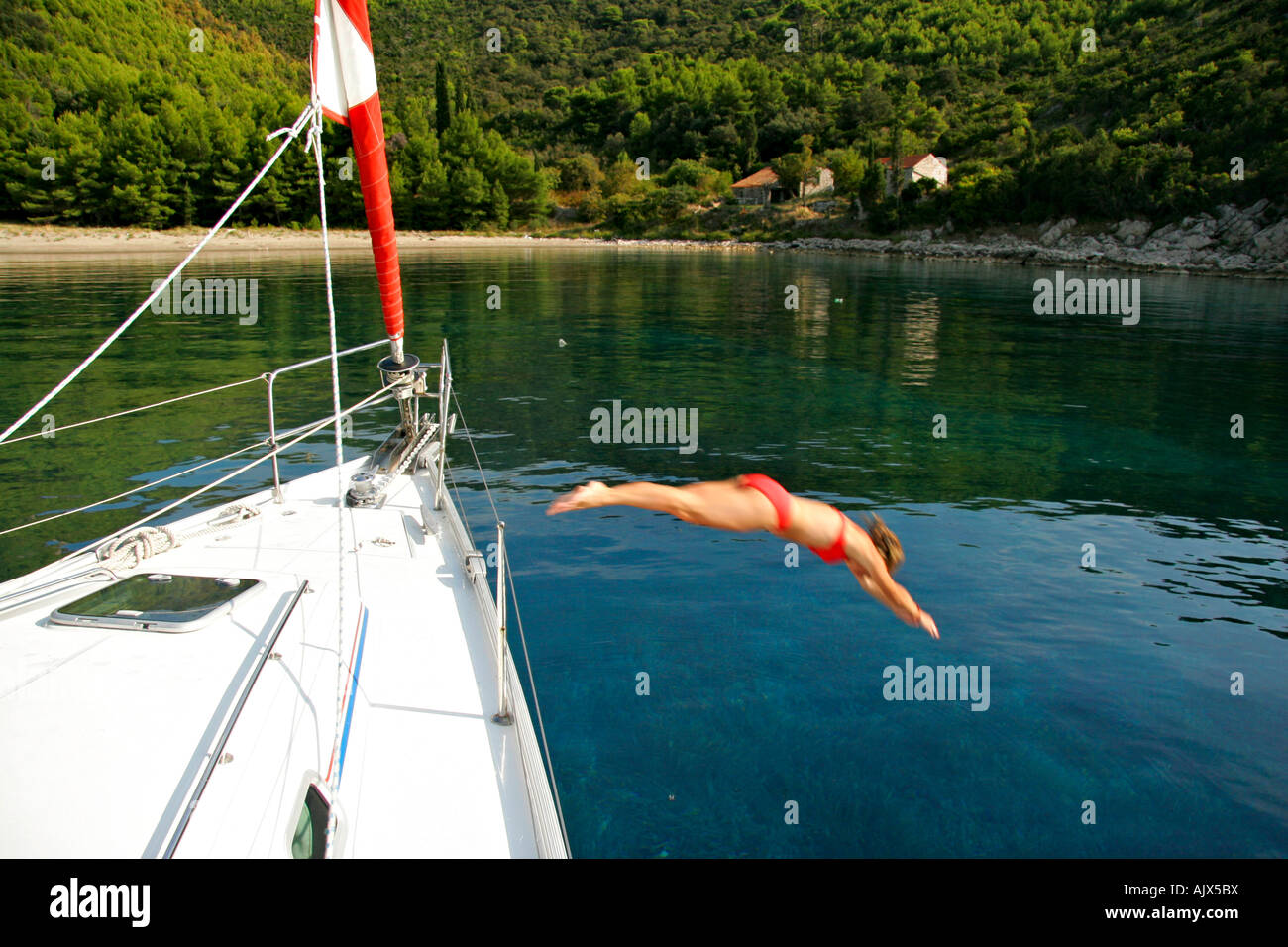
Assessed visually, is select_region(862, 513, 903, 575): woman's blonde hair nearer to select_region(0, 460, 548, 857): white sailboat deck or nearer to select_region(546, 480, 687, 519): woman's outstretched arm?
select_region(546, 480, 687, 519): woman's outstretched arm

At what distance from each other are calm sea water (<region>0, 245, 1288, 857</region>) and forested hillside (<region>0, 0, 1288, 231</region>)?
39.5 meters

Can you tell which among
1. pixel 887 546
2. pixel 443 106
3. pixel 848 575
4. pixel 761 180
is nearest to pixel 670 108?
pixel 761 180

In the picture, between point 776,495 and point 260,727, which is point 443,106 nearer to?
point 776,495

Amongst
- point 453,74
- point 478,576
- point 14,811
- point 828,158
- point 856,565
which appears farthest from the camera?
point 453,74

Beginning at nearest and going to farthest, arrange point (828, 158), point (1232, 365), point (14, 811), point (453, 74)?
point (14, 811) → point (1232, 365) → point (828, 158) → point (453, 74)

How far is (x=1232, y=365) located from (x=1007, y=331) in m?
8.26

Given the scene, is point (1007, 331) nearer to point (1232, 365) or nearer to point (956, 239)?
point (1232, 365)

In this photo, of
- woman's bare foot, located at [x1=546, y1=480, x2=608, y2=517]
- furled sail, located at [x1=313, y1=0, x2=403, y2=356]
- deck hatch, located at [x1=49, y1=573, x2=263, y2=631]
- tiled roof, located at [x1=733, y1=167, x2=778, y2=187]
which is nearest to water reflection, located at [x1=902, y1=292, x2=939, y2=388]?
furled sail, located at [x1=313, y1=0, x2=403, y2=356]

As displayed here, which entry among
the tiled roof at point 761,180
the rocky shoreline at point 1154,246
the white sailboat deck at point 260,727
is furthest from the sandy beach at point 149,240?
the white sailboat deck at point 260,727

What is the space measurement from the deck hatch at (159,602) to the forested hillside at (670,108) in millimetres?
54124

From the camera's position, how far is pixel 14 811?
3.35m

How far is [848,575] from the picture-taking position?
10711mm

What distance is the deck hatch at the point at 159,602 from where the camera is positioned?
16.5ft

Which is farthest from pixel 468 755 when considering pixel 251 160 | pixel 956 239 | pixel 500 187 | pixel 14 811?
pixel 500 187
